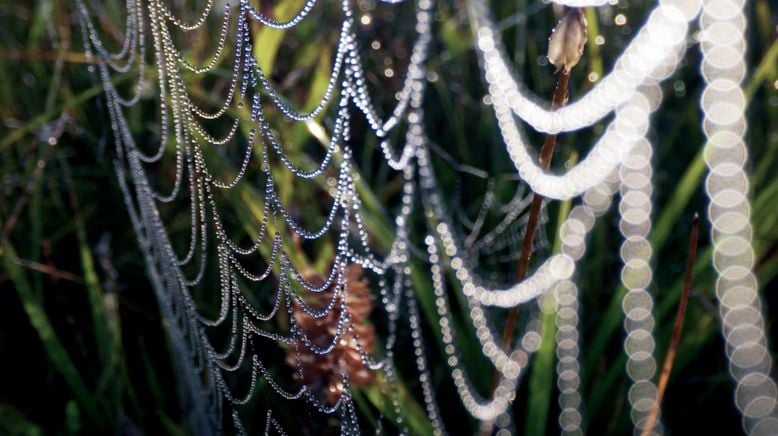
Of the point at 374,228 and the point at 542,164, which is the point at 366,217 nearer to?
the point at 374,228

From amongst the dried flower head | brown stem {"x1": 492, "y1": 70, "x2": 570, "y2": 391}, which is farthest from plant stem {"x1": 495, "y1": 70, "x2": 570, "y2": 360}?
the dried flower head

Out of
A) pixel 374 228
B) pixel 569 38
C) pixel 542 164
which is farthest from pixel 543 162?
pixel 374 228

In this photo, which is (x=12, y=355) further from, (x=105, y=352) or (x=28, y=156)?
(x=28, y=156)

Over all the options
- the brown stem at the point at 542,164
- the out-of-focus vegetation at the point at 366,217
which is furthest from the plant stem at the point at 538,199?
the out-of-focus vegetation at the point at 366,217

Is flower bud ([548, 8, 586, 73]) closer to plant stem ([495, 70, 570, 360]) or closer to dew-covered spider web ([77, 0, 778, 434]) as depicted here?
plant stem ([495, 70, 570, 360])

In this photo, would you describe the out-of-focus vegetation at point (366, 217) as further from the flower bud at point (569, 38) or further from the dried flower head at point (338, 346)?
the flower bud at point (569, 38)
